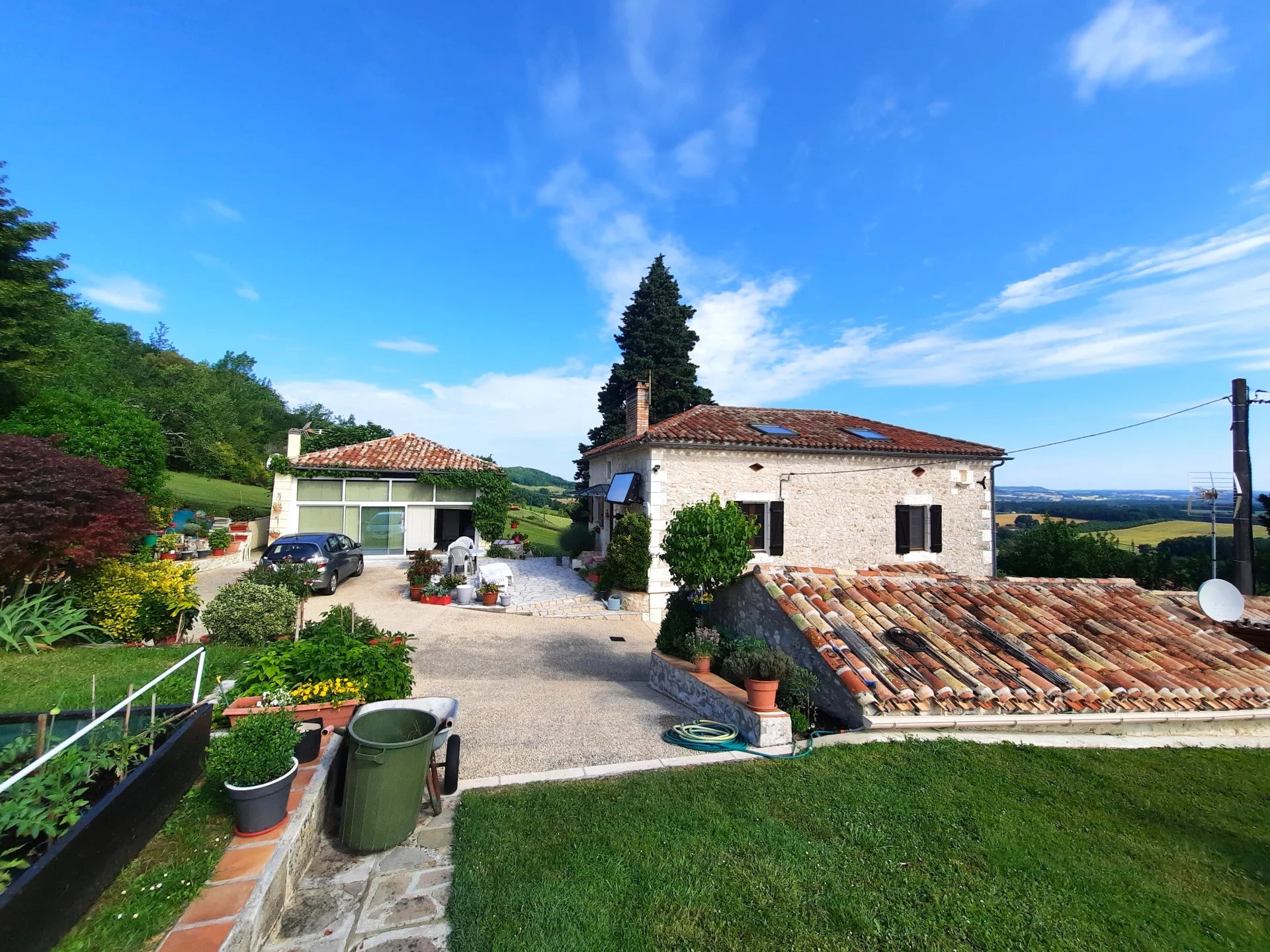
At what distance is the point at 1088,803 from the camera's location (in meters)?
4.92

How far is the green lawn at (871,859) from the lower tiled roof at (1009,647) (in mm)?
988

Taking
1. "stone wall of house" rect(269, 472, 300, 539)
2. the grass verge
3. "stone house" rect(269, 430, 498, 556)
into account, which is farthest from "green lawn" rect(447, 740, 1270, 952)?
"stone wall of house" rect(269, 472, 300, 539)

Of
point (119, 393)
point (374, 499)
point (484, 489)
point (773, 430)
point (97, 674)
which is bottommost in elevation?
point (97, 674)

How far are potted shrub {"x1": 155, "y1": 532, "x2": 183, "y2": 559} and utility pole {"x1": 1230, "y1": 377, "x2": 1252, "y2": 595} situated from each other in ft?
88.7

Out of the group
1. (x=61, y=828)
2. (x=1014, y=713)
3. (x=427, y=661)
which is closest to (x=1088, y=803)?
(x=1014, y=713)

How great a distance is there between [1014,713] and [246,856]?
25.2 ft

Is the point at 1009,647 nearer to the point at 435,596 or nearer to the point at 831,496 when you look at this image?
the point at 831,496

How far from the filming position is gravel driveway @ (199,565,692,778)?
615cm

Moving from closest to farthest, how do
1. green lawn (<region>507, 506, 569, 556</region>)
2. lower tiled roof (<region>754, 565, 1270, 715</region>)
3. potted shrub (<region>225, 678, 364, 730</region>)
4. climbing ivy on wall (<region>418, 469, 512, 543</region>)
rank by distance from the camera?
potted shrub (<region>225, 678, 364, 730</region>), lower tiled roof (<region>754, 565, 1270, 715</region>), climbing ivy on wall (<region>418, 469, 512, 543</region>), green lawn (<region>507, 506, 569, 556</region>)

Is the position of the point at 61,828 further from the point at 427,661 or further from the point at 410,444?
the point at 410,444

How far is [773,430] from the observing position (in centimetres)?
1756

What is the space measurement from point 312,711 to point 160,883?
2.13 meters

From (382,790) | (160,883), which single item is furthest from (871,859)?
(160,883)

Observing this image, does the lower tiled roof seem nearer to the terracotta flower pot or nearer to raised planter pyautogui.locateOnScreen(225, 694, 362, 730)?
the terracotta flower pot
